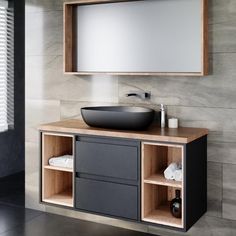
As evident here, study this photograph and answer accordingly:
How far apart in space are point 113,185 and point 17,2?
10.9 ft

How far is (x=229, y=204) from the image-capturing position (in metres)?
3.25

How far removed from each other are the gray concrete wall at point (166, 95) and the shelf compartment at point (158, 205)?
0.94ft

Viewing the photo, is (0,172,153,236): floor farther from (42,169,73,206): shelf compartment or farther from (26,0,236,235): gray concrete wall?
(42,169,73,206): shelf compartment

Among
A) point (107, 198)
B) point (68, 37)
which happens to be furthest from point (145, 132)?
point (68, 37)

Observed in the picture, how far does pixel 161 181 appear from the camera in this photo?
309cm

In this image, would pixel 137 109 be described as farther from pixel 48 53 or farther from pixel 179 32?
pixel 48 53

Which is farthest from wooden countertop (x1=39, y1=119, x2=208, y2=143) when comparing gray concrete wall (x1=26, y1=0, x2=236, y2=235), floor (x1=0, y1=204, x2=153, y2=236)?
floor (x1=0, y1=204, x2=153, y2=236)

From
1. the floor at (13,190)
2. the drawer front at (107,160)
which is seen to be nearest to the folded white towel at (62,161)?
the drawer front at (107,160)

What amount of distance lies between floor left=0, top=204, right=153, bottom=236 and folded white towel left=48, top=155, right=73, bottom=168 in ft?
1.83

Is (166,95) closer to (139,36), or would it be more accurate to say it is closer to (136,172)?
(139,36)

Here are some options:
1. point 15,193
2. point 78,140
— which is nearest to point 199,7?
point 78,140

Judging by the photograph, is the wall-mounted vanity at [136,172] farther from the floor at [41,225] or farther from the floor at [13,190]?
the floor at [13,190]

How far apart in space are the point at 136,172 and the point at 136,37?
1.12 metres

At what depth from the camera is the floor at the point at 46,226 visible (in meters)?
3.55
